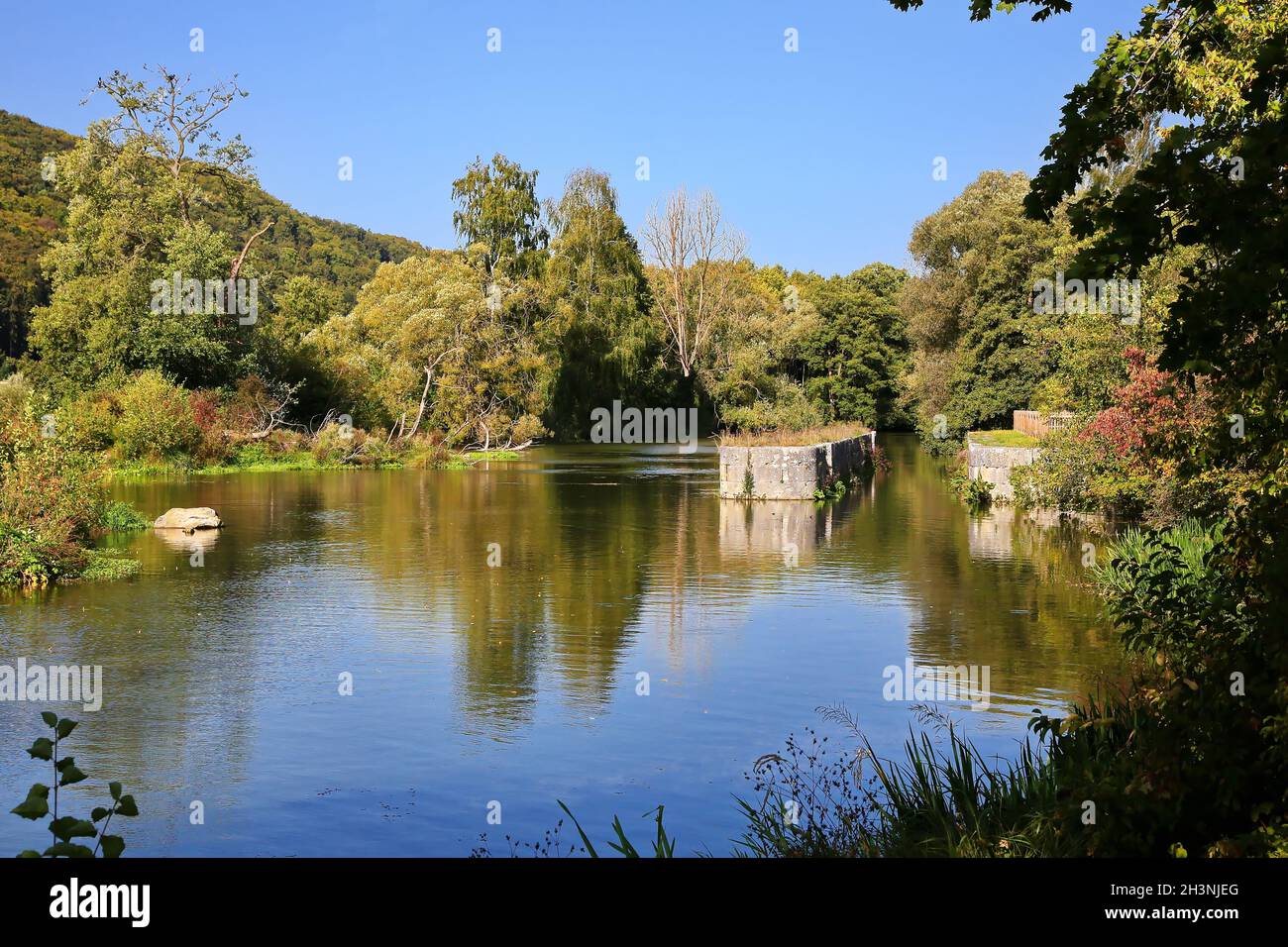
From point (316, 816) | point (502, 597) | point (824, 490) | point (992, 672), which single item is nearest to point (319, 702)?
point (316, 816)

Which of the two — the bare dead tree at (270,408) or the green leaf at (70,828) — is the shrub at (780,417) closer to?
the bare dead tree at (270,408)

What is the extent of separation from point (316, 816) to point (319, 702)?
3.14 m

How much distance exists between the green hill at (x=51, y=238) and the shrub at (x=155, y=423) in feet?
41.2

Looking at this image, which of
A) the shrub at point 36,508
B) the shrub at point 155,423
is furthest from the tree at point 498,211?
the shrub at point 36,508

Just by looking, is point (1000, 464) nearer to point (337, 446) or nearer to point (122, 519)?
point (122, 519)

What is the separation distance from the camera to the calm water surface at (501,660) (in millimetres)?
8367

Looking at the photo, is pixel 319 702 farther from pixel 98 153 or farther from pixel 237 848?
pixel 98 153

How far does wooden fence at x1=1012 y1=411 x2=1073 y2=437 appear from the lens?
2317 centimetres

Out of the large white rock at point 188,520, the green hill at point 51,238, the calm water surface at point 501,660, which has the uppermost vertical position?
the green hill at point 51,238

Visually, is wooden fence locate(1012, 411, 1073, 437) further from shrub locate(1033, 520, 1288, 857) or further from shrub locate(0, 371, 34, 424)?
shrub locate(0, 371, 34, 424)

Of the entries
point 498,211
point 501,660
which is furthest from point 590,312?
point 501,660

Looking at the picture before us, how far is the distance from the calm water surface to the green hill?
114 feet

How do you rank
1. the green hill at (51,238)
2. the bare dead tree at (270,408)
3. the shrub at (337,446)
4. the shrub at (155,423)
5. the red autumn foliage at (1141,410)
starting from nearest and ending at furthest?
1. the red autumn foliage at (1141,410)
2. the shrub at (155,423)
3. the shrub at (337,446)
4. the bare dead tree at (270,408)
5. the green hill at (51,238)

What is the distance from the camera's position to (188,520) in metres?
23.2
